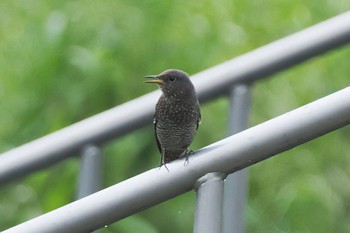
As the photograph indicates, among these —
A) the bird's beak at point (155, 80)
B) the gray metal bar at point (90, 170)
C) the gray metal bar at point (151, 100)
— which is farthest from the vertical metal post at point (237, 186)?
the bird's beak at point (155, 80)

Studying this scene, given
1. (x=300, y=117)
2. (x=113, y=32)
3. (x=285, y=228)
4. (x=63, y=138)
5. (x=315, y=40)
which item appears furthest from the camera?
(x=113, y=32)

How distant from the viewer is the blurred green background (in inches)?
151

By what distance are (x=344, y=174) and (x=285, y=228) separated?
36 centimetres

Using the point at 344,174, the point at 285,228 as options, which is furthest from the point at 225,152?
the point at 344,174

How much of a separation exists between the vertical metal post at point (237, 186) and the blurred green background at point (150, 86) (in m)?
0.72

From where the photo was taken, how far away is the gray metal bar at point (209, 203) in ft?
6.97

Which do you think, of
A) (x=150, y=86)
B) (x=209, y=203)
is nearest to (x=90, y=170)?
(x=209, y=203)

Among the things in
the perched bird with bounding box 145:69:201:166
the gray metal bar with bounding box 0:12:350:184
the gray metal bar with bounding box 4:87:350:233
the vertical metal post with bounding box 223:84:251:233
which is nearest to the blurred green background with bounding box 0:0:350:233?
the perched bird with bounding box 145:69:201:166

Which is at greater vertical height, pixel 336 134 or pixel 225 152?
pixel 336 134

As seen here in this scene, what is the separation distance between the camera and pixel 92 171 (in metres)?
3.01

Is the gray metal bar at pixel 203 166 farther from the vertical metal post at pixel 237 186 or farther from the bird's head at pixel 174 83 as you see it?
the bird's head at pixel 174 83

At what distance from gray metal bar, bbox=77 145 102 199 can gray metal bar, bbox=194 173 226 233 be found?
85 centimetres

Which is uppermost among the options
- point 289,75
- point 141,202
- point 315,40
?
point 289,75

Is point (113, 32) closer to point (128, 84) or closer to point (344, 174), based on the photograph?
point (128, 84)
